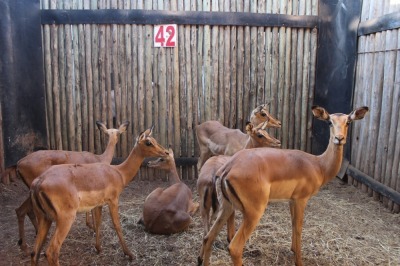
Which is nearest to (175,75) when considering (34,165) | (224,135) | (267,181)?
(224,135)

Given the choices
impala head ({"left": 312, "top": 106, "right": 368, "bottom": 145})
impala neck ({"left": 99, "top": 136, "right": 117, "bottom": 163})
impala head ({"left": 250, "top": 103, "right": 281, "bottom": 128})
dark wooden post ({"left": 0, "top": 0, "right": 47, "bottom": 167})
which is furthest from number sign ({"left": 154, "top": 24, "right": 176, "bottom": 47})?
impala head ({"left": 312, "top": 106, "right": 368, "bottom": 145})

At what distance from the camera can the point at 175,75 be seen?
861 centimetres

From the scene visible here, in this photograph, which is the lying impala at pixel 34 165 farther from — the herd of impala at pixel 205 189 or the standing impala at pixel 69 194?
the standing impala at pixel 69 194

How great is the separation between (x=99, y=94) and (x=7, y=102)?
5.81 feet

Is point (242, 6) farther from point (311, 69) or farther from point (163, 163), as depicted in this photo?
point (163, 163)

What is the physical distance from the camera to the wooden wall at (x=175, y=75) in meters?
8.40

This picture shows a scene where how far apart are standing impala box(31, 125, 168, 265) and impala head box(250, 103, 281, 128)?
10.6 ft

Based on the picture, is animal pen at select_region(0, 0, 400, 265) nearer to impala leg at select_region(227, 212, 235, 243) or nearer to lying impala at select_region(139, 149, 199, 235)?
lying impala at select_region(139, 149, 199, 235)

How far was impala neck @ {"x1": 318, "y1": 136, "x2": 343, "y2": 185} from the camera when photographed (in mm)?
5098

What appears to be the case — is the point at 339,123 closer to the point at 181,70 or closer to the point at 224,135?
the point at 224,135

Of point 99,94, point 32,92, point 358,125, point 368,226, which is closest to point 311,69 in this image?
point 358,125

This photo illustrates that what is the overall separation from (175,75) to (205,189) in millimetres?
3763

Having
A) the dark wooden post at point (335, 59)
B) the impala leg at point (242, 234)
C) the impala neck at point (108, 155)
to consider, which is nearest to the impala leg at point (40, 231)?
the impala neck at point (108, 155)

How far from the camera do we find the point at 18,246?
5.71 meters
